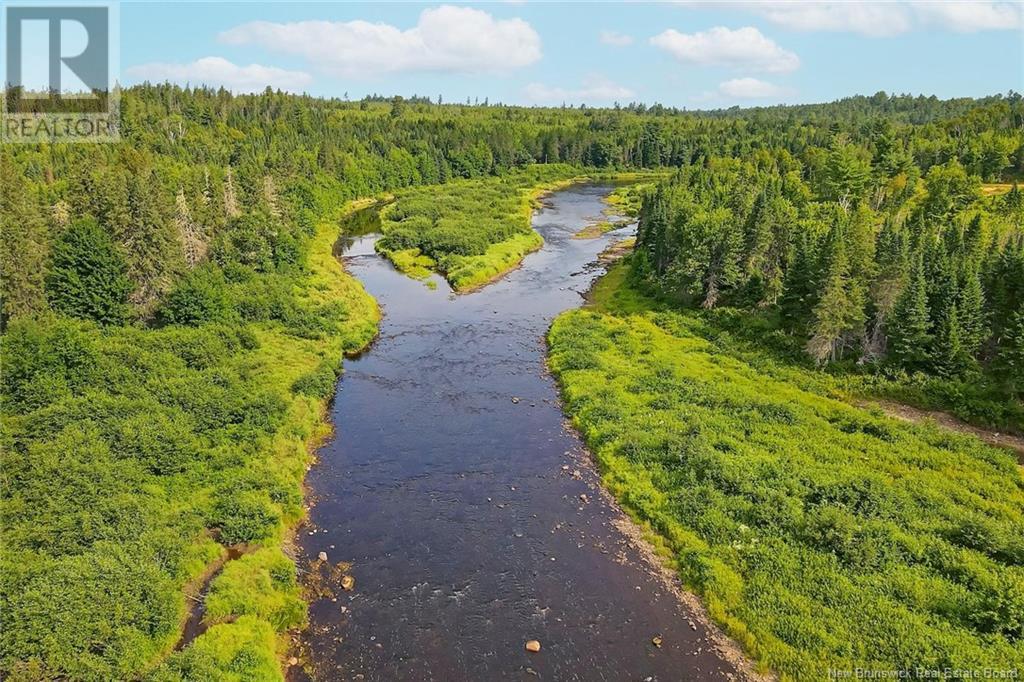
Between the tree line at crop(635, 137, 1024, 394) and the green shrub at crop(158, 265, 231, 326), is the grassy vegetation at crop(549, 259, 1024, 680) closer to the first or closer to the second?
the tree line at crop(635, 137, 1024, 394)

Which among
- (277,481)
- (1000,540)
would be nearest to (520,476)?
(277,481)

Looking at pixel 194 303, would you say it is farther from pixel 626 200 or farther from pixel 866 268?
pixel 626 200

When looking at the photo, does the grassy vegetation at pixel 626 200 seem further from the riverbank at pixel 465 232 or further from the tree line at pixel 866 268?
the tree line at pixel 866 268

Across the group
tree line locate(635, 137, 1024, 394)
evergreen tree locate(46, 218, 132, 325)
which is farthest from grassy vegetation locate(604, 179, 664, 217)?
evergreen tree locate(46, 218, 132, 325)

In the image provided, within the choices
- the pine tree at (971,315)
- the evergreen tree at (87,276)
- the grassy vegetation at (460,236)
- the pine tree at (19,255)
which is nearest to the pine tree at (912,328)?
the pine tree at (971,315)

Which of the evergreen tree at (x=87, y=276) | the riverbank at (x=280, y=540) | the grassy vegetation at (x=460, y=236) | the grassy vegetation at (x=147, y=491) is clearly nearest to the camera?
the grassy vegetation at (x=147, y=491)

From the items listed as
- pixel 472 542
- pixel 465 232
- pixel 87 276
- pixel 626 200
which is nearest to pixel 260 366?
pixel 87 276
